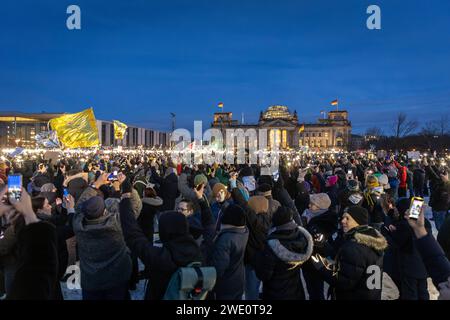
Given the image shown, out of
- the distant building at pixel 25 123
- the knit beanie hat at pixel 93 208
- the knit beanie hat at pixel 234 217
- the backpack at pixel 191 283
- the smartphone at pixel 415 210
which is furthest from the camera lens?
the distant building at pixel 25 123

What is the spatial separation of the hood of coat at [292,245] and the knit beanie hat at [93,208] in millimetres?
1697

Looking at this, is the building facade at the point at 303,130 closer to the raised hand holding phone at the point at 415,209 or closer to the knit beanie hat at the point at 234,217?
the knit beanie hat at the point at 234,217

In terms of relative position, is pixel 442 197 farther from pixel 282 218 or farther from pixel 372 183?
pixel 282 218

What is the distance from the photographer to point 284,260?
11.8 ft

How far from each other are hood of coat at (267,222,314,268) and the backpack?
0.89m

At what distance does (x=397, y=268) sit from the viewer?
5.04 meters

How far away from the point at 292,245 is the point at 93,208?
1.96 metres

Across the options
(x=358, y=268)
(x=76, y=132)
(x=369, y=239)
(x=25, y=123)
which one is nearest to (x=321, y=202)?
(x=369, y=239)

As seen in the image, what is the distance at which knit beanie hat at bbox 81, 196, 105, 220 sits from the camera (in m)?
3.86

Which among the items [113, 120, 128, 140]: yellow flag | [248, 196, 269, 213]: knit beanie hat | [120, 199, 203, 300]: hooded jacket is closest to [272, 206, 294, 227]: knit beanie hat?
[120, 199, 203, 300]: hooded jacket

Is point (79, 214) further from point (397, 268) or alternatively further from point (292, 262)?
point (397, 268)

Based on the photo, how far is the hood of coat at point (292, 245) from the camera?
359 centimetres

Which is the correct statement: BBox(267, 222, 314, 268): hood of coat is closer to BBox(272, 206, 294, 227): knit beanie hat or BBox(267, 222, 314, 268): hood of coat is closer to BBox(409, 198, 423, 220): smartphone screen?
BBox(272, 206, 294, 227): knit beanie hat

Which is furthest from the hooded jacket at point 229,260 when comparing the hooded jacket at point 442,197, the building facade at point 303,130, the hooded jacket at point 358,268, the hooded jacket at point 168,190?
→ the building facade at point 303,130
